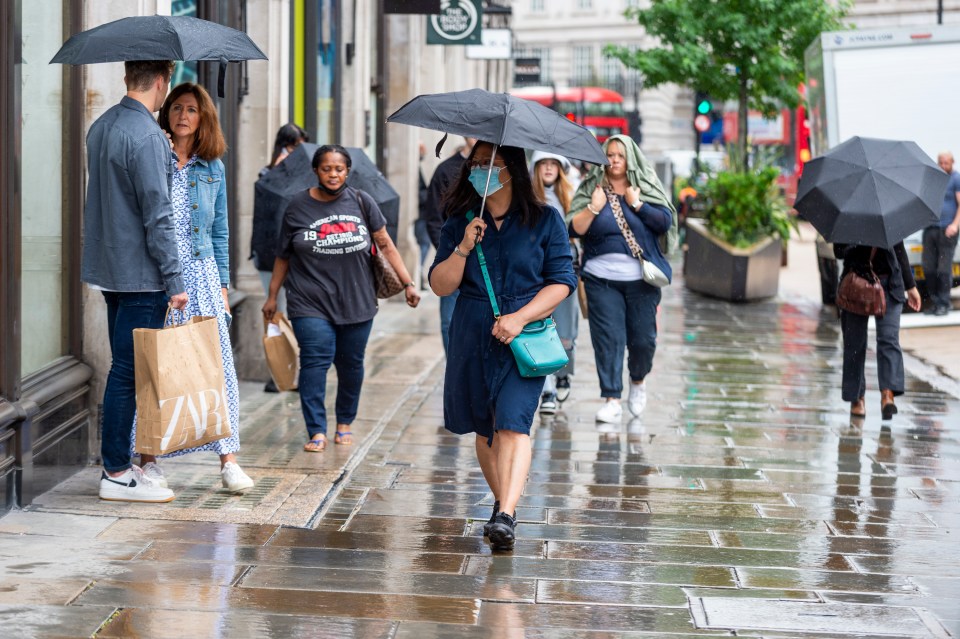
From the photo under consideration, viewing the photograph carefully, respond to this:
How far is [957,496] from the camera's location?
738cm

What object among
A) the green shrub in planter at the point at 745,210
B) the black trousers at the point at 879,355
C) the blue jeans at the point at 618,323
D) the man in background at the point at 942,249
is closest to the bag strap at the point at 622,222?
the blue jeans at the point at 618,323

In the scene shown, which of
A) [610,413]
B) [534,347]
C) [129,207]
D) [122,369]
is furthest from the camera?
[610,413]

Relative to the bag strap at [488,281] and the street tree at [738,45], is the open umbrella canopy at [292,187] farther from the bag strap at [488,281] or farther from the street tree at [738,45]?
the street tree at [738,45]

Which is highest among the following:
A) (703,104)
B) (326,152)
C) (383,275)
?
(703,104)

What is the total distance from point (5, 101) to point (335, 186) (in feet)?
6.84

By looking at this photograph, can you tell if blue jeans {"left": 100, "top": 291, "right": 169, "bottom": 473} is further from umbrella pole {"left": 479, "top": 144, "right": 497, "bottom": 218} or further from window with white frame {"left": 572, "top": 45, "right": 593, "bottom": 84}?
window with white frame {"left": 572, "top": 45, "right": 593, "bottom": 84}

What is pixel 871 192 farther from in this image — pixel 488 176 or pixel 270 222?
pixel 488 176

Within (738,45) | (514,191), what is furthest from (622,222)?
(738,45)

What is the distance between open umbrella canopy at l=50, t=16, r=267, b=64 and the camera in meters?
6.09

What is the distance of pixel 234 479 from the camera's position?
22.4 ft

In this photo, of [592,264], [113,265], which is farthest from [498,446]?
[592,264]

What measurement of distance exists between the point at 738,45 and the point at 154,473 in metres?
19.1

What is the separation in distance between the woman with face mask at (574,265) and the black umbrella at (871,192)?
1510 millimetres

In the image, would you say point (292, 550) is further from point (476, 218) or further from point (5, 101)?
point (5, 101)
